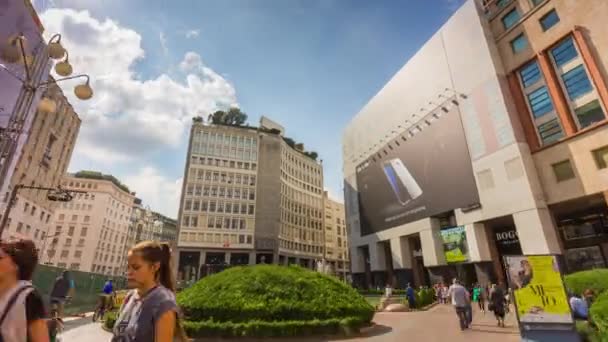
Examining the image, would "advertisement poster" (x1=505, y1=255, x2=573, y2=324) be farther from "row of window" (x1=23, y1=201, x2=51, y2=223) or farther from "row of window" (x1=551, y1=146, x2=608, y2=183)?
"row of window" (x1=23, y1=201, x2=51, y2=223)

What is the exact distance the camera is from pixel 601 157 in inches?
904

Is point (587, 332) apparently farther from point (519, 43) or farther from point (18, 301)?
point (519, 43)

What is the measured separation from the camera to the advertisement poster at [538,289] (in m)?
8.09

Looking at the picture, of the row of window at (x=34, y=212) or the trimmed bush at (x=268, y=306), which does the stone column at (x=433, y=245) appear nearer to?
the trimmed bush at (x=268, y=306)

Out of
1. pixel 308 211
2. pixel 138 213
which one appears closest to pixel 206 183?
pixel 308 211

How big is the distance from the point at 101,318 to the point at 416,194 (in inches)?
1357

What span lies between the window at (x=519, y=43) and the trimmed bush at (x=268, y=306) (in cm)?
3262

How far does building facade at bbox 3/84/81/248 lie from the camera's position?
4013 centimetres

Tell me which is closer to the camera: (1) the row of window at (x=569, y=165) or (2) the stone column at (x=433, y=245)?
(1) the row of window at (x=569, y=165)

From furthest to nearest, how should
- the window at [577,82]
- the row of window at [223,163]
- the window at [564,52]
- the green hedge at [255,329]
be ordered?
the row of window at [223,163], the window at [564,52], the window at [577,82], the green hedge at [255,329]

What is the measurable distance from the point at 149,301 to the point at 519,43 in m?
40.3

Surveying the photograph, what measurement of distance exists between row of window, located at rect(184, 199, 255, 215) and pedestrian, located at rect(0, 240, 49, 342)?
5451 centimetres

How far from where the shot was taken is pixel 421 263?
41.3m

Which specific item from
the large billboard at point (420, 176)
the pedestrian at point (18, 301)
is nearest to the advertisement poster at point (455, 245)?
the large billboard at point (420, 176)
